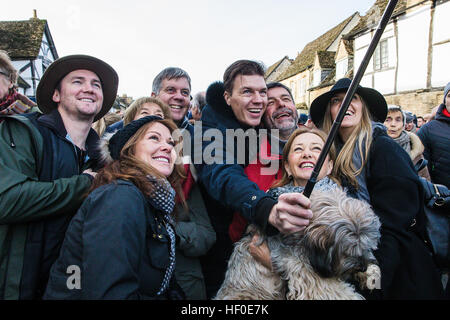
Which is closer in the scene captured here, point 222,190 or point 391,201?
point 391,201

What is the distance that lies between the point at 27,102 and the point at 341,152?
11.7 ft

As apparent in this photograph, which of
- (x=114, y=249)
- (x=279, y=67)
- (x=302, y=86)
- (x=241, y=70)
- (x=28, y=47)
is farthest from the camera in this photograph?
(x=279, y=67)

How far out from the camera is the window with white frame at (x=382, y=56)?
15.1m

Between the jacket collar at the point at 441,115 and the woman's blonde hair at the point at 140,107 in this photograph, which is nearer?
the woman's blonde hair at the point at 140,107

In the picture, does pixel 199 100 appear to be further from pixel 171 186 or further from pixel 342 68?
pixel 342 68

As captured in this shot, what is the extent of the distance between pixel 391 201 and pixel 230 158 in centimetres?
120

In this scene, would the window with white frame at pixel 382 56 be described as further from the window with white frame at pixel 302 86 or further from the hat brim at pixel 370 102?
the hat brim at pixel 370 102

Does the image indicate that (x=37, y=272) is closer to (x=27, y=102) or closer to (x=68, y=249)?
(x=68, y=249)

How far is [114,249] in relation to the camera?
1.41 metres

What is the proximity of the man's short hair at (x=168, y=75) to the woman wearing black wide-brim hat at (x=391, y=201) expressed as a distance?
2.39 metres

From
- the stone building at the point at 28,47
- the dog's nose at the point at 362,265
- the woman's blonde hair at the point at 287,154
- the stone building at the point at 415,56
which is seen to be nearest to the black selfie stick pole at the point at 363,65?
the dog's nose at the point at 362,265

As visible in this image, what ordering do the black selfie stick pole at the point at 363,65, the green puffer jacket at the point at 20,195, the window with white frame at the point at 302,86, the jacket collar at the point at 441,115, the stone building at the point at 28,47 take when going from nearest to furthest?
the black selfie stick pole at the point at 363,65
the green puffer jacket at the point at 20,195
the jacket collar at the point at 441,115
the stone building at the point at 28,47
the window with white frame at the point at 302,86

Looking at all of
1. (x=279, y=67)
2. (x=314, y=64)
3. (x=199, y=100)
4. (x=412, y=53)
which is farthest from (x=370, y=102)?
(x=279, y=67)

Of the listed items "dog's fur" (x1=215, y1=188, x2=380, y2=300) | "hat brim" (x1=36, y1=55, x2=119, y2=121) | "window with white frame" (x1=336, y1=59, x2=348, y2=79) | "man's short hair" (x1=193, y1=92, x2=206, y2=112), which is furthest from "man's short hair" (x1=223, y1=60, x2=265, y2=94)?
"window with white frame" (x1=336, y1=59, x2=348, y2=79)
